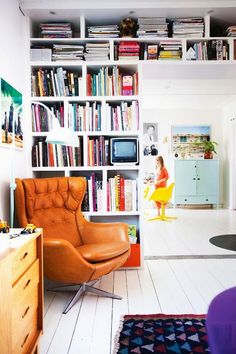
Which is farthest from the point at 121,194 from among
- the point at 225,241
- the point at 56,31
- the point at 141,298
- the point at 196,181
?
the point at 196,181

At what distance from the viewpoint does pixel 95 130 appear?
3102 mm

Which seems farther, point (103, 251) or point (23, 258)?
point (103, 251)

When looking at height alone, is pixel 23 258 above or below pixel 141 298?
above

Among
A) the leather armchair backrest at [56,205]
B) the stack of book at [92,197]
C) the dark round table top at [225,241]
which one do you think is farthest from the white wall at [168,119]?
the leather armchair backrest at [56,205]

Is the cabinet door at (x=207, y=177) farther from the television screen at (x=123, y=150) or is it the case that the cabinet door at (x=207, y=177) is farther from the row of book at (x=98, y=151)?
the row of book at (x=98, y=151)

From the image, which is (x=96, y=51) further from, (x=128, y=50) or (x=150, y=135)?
(x=150, y=135)

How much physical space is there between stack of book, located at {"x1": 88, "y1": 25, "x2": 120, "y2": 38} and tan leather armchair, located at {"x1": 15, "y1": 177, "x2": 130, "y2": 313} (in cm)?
156

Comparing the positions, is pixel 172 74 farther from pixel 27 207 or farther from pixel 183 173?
pixel 183 173

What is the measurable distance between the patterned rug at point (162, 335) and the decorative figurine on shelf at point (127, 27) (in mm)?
2710

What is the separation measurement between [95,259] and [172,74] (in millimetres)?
2306

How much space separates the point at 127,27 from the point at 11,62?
128 centimetres

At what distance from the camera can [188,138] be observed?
7699 mm

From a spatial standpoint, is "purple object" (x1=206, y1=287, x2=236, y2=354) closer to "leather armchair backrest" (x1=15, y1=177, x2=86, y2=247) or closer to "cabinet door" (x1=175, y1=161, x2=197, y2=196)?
"leather armchair backrest" (x1=15, y1=177, x2=86, y2=247)

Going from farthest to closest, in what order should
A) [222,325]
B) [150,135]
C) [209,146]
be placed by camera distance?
1. [150,135]
2. [209,146]
3. [222,325]
